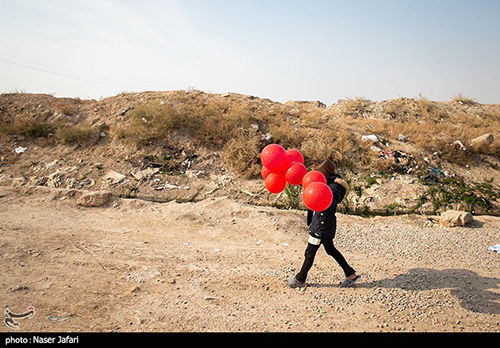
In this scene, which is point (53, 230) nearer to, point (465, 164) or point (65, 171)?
point (65, 171)

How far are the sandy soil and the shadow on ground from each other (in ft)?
0.06

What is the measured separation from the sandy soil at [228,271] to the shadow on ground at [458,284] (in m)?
0.02

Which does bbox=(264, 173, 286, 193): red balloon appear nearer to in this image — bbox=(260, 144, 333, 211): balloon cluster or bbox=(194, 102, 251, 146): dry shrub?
bbox=(260, 144, 333, 211): balloon cluster

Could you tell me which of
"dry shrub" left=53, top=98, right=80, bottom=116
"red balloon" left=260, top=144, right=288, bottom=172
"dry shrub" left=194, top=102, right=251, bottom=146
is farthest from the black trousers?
"dry shrub" left=53, top=98, right=80, bottom=116

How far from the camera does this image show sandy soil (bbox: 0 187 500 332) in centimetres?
323

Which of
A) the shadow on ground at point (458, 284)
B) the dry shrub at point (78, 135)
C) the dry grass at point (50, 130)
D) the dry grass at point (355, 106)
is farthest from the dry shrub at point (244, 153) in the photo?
the dry grass at point (355, 106)

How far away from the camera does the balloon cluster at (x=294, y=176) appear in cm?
304

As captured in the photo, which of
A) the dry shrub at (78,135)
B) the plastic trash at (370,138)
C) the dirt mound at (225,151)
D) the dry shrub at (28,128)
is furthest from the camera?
the dry shrub at (28,128)

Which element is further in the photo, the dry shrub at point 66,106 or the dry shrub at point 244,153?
the dry shrub at point 66,106

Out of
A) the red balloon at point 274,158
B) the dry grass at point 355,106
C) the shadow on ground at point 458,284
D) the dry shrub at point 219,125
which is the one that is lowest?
the shadow on ground at point 458,284

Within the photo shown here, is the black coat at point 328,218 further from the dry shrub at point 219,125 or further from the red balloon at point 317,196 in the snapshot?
the dry shrub at point 219,125

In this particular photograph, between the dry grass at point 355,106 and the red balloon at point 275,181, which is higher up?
the dry grass at point 355,106

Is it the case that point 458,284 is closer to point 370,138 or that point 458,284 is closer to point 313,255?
point 313,255
